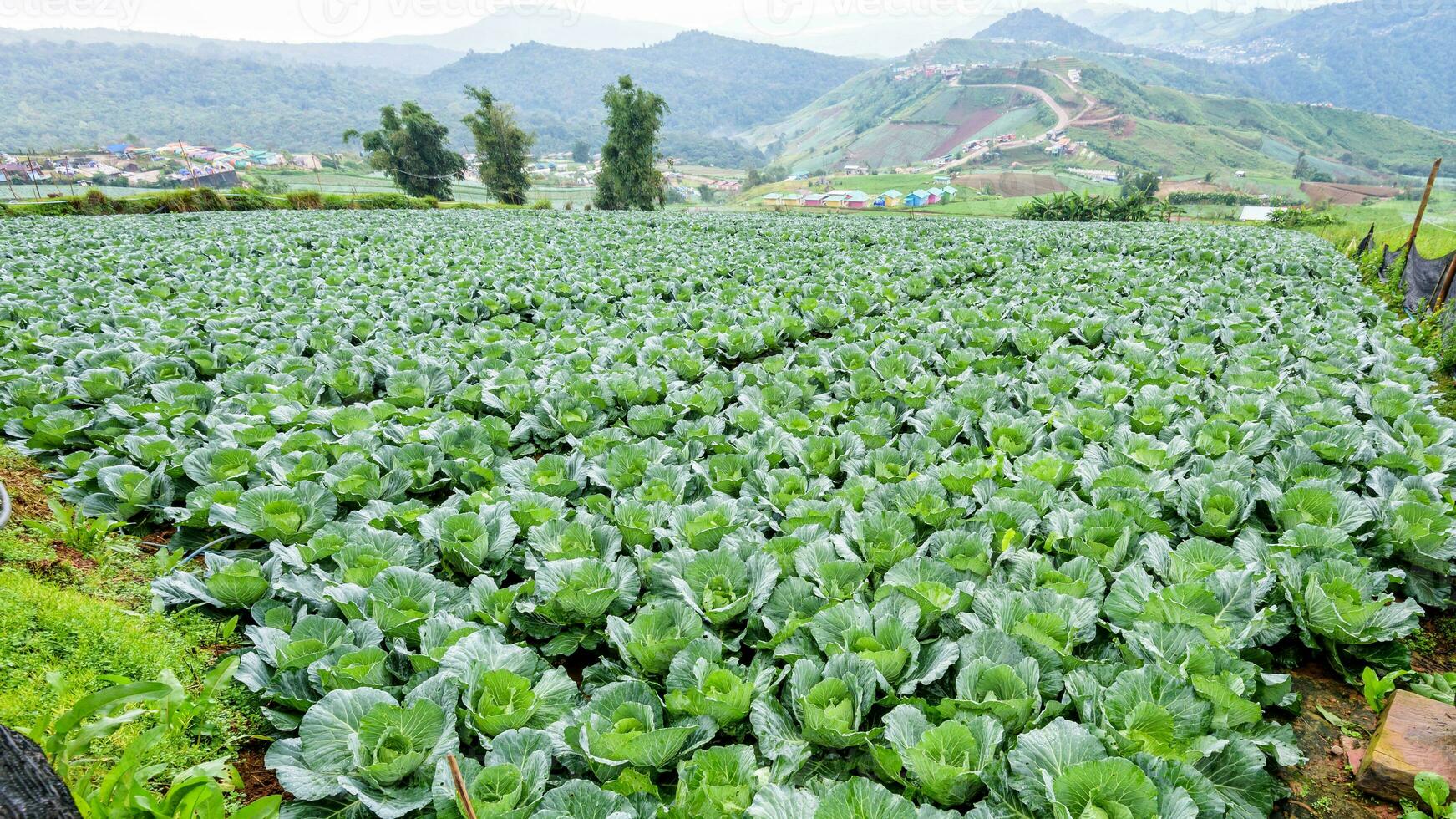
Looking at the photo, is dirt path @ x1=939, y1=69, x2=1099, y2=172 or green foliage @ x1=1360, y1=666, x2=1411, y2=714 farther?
dirt path @ x1=939, y1=69, x2=1099, y2=172

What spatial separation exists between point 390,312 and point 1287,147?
601 feet

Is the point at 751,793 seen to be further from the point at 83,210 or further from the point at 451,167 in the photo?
the point at 451,167

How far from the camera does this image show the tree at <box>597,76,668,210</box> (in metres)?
49.6

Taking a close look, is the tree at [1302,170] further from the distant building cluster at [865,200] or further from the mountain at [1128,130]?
the distant building cluster at [865,200]

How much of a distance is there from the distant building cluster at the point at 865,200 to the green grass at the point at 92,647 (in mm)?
79154

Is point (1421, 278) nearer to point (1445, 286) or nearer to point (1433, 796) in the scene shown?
point (1445, 286)

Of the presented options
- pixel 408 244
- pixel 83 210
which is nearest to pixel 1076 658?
pixel 408 244

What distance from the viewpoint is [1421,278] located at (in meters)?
12.4

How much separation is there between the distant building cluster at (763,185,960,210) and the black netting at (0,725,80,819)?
80526 millimetres

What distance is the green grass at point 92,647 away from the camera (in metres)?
2.30

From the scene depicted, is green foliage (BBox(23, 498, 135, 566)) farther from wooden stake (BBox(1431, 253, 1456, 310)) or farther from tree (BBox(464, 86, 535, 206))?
tree (BBox(464, 86, 535, 206))

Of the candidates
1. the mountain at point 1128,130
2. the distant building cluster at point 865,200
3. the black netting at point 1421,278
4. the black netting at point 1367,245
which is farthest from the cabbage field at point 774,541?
the mountain at point 1128,130

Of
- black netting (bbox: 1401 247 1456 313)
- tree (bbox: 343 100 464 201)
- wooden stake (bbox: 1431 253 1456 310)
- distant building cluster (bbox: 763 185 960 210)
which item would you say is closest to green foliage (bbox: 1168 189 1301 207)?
distant building cluster (bbox: 763 185 960 210)

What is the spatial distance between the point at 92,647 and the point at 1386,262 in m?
23.8
